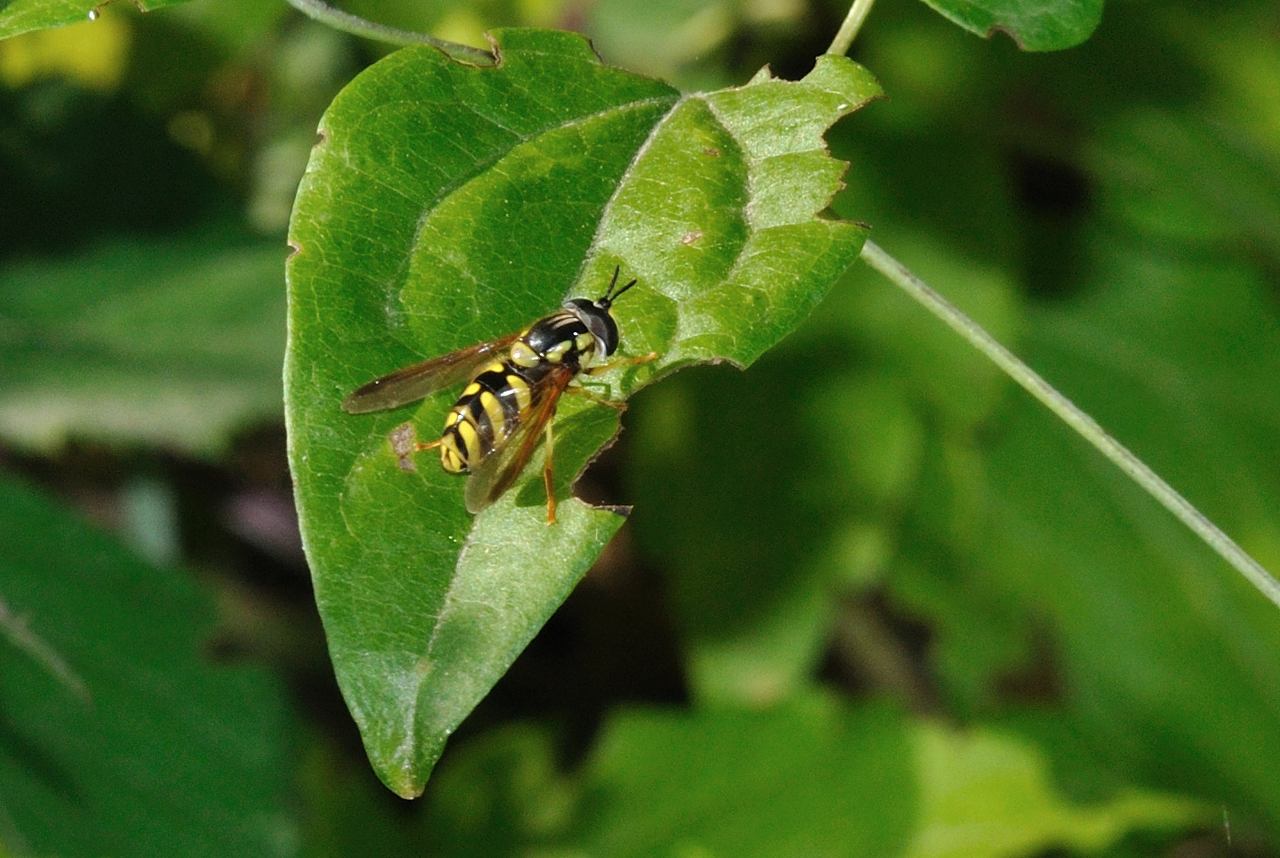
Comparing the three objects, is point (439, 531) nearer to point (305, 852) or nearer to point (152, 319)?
point (152, 319)

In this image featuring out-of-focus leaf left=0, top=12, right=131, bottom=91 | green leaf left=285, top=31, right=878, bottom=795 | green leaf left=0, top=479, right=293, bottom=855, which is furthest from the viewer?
out-of-focus leaf left=0, top=12, right=131, bottom=91

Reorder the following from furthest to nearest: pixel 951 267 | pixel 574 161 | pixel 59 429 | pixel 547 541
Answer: pixel 951 267 → pixel 59 429 → pixel 574 161 → pixel 547 541

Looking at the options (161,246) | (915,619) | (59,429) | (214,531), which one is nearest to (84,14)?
(59,429)

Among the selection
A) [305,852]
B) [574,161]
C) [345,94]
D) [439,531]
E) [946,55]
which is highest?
[345,94]

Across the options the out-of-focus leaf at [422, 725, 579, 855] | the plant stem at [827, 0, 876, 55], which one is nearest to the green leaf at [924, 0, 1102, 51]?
the plant stem at [827, 0, 876, 55]

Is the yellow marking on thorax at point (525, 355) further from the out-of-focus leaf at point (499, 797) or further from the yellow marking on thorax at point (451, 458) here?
the out-of-focus leaf at point (499, 797)

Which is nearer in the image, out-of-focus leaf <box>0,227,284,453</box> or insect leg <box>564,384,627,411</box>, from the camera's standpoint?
insect leg <box>564,384,627,411</box>

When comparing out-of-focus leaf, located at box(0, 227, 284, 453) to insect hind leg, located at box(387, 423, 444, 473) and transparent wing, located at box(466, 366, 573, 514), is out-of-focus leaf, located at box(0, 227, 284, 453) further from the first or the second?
insect hind leg, located at box(387, 423, 444, 473)
